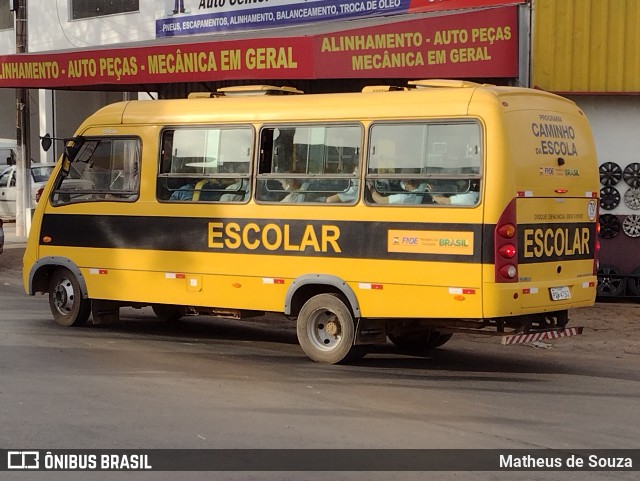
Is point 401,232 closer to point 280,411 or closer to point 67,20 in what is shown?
point 280,411

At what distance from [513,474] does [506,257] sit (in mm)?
3621

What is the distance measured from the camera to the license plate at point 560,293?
11.1m

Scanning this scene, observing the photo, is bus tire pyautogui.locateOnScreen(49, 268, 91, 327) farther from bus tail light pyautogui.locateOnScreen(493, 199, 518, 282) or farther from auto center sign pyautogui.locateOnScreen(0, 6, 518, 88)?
bus tail light pyautogui.locateOnScreen(493, 199, 518, 282)

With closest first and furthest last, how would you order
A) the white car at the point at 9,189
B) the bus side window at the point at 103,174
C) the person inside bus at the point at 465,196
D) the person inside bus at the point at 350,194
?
the person inside bus at the point at 465,196, the person inside bus at the point at 350,194, the bus side window at the point at 103,174, the white car at the point at 9,189

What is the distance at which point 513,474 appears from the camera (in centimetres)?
717

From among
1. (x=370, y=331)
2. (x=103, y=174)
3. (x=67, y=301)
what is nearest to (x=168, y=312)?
(x=67, y=301)

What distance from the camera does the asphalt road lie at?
26.1 ft

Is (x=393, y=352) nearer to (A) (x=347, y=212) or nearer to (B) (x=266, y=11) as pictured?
(A) (x=347, y=212)

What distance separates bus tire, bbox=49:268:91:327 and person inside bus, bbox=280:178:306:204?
10.2 feet

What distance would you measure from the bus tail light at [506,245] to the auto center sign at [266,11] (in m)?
6.41

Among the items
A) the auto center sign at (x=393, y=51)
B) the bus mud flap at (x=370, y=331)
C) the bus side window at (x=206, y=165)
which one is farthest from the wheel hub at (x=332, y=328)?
the auto center sign at (x=393, y=51)

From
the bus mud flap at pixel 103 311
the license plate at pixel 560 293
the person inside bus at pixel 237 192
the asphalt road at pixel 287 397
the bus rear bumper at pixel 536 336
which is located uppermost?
the person inside bus at pixel 237 192

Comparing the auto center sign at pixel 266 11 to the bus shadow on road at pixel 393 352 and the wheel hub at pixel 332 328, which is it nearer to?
the bus shadow on road at pixel 393 352

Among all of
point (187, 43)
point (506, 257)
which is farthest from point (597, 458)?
point (187, 43)
